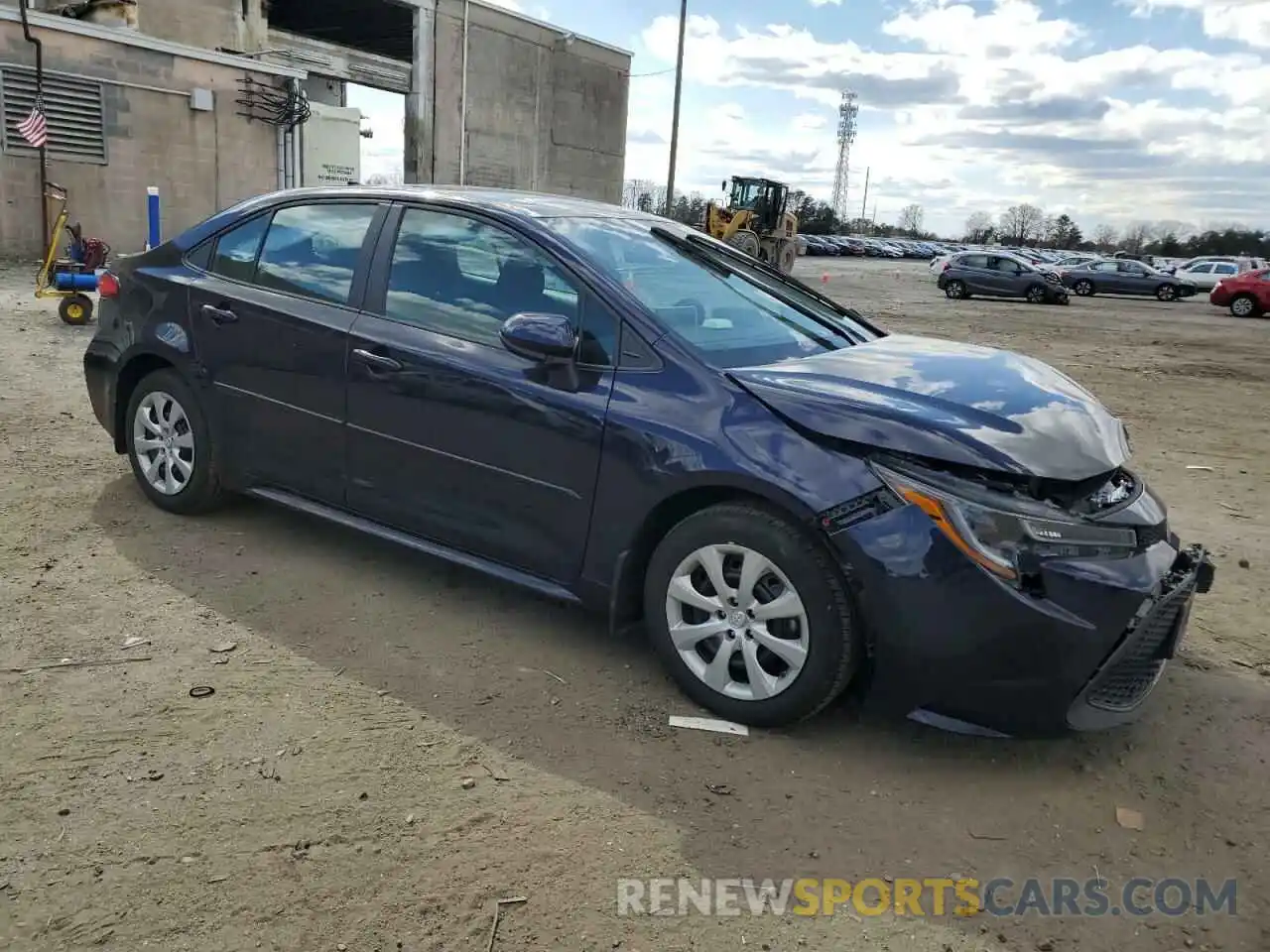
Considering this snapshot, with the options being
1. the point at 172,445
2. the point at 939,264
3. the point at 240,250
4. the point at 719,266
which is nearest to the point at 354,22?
the point at 939,264

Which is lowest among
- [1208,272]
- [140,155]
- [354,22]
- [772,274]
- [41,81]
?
[772,274]

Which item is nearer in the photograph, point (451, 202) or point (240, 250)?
point (451, 202)

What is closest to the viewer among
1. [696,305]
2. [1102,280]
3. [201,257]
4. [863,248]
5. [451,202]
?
[696,305]

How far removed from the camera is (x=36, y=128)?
55.7 feet

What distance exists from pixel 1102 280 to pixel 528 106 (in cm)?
2162

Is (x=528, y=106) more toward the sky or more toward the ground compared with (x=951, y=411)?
more toward the sky

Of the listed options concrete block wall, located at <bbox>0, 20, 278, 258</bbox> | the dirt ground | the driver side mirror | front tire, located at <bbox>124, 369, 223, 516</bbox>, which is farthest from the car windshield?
concrete block wall, located at <bbox>0, 20, 278, 258</bbox>

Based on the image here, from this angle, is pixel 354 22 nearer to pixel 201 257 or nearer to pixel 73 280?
pixel 73 280

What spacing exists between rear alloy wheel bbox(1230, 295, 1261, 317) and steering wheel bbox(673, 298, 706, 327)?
29.3 meters

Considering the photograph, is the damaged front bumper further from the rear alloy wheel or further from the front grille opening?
the rear alloy wheel

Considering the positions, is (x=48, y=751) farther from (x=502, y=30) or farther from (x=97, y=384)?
(x=502, y=30)

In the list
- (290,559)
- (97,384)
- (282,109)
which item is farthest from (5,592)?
(282,109)

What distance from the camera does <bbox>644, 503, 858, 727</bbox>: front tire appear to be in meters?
3.06

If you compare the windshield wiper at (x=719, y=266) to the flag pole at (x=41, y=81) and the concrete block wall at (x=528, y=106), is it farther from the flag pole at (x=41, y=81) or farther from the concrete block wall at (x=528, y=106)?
the concrete block wall at (x=528, y=106)
